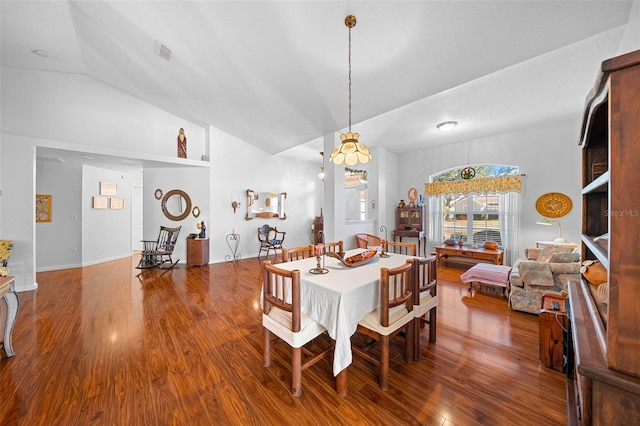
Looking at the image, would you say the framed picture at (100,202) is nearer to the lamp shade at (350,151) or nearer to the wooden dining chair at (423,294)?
the lamp shade at (350,151)

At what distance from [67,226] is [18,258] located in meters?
1.73

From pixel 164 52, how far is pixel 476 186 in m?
6.14

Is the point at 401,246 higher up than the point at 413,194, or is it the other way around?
the point at 413,194

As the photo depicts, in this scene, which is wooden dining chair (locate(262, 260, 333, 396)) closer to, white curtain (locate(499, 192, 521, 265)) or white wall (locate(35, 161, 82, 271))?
white curtain (locate(499, 192, 521, 265))

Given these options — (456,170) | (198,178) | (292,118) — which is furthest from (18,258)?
(456,170)

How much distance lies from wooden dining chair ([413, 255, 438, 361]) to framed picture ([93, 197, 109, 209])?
22.8ft

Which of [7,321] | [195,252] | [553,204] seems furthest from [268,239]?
[553,204]

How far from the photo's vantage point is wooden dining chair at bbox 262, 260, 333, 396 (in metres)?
1.59

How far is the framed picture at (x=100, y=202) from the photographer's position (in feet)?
17.9

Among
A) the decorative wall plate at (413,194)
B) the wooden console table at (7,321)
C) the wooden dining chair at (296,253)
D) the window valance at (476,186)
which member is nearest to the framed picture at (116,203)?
the wooden console table at (7,321)

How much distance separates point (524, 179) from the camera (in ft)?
15.7

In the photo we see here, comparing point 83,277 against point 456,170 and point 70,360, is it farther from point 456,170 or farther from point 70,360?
point 456,170

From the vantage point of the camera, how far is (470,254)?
15.8ft

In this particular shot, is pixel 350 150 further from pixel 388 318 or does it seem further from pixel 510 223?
pixel 510 223
